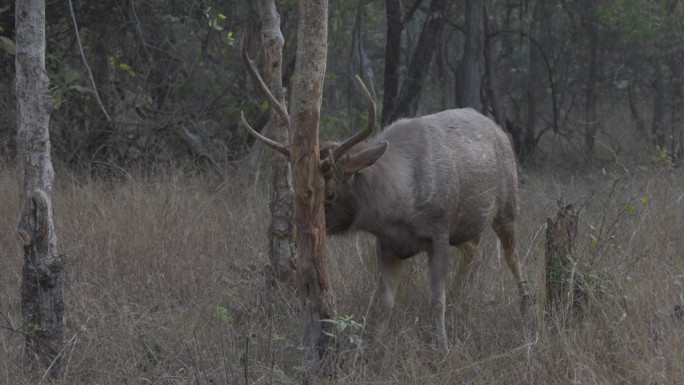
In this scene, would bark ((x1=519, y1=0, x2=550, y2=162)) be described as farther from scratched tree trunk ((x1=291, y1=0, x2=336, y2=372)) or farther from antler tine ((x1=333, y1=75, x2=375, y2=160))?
scratched tree trunk ((x1=291, y1=0, x2=336, y2=372))

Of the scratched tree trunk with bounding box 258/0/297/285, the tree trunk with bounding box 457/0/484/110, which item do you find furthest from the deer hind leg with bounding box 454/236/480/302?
the tree trunk with bounding box 457/0/484/110

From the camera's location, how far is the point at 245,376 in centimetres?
536

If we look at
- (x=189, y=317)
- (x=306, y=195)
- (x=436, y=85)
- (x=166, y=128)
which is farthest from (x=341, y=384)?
(x=436, y=85)

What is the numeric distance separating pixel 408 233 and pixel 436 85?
13967mm

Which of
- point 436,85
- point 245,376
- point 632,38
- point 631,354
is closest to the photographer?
point 245,376

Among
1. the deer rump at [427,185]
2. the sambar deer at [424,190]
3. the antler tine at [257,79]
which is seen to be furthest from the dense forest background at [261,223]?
the antler tine at [257,79]

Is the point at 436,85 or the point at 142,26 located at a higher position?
the point at 142,26

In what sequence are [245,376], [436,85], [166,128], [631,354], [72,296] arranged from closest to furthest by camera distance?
[245,376] < [631,354] < [72,296] < [166,128] < [436,85]

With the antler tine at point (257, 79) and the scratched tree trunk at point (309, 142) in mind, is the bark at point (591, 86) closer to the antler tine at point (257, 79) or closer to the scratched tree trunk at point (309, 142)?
the antler tine at point (257, 79)

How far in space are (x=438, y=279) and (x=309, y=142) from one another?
5.61 feet

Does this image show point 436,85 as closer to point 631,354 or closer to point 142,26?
point 142,26

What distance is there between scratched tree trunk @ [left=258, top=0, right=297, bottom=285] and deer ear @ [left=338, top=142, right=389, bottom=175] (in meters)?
1.30

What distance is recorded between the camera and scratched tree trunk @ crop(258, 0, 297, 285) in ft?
23.8

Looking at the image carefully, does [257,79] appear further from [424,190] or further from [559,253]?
[559,253]
